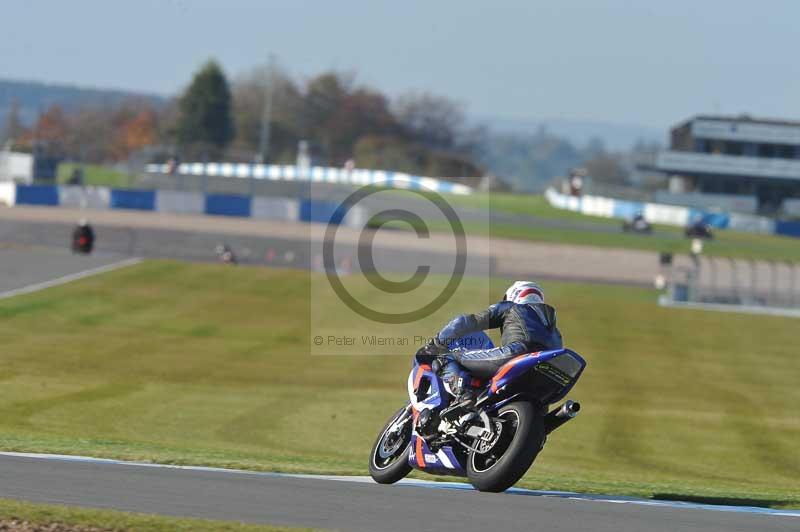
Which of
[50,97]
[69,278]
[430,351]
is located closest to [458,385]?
[430,351]

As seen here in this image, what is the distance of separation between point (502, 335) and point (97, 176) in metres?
65.3

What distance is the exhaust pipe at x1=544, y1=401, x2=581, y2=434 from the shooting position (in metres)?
9.30

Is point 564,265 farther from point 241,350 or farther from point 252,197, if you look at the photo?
point 241,350

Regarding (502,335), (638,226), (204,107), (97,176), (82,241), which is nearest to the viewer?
(502,335)

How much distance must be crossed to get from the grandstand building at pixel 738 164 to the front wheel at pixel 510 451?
96.1m

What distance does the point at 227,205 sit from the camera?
62.9m

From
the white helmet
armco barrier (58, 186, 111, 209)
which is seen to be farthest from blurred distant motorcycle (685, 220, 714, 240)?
the white helmet

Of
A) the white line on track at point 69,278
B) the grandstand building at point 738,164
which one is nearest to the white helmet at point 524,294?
the white line on track at point 69,278

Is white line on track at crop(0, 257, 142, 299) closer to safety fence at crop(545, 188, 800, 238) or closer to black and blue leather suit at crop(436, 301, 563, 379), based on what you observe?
black and blue leather suit at crop(436, 301, 563, 379)

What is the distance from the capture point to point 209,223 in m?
58.6

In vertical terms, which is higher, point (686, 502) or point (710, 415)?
point (686, 502)

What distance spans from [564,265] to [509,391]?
1923 inches

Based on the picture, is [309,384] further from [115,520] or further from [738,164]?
[738,164]

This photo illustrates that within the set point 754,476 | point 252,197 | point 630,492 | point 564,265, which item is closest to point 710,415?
point 754,476
